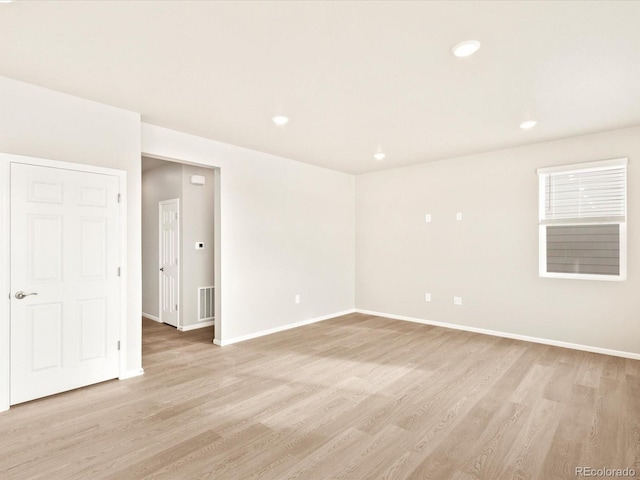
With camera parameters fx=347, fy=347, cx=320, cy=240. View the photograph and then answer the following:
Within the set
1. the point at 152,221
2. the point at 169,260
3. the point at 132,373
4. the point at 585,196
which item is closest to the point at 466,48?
the point at 585,196

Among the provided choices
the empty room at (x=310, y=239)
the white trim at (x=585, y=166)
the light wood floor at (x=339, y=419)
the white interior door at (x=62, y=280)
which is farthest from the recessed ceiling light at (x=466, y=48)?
the white interior door at (x=62, y=280)

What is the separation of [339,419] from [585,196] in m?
4.11

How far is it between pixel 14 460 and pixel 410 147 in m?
4.96

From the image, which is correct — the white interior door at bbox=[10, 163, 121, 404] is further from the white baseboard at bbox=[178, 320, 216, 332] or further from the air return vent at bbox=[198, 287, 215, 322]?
the air return vent at bbox=[198, 287, 215, 322]

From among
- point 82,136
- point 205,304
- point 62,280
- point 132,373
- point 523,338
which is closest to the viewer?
point 62,280

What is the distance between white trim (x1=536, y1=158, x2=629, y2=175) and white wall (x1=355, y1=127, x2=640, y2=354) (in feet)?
0.26

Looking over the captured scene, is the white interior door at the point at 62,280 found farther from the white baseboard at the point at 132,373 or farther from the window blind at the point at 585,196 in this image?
the window blind at the point at 585,196

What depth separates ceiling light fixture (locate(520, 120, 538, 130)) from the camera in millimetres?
3848

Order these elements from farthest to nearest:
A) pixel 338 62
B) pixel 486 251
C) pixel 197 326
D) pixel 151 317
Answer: pixel 151 317
pixel 197 326
pixel 486 251
pixel 338 62

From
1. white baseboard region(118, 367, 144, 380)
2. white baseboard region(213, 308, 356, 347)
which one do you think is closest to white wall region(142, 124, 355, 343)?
white baseboard region(213, 308, 356, 347)

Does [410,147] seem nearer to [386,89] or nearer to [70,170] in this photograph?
[386,89]

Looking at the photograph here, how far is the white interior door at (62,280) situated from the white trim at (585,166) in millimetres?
5175

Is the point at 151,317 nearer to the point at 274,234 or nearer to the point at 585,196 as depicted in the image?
the point at 274,234

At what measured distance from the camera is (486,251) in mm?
5176
